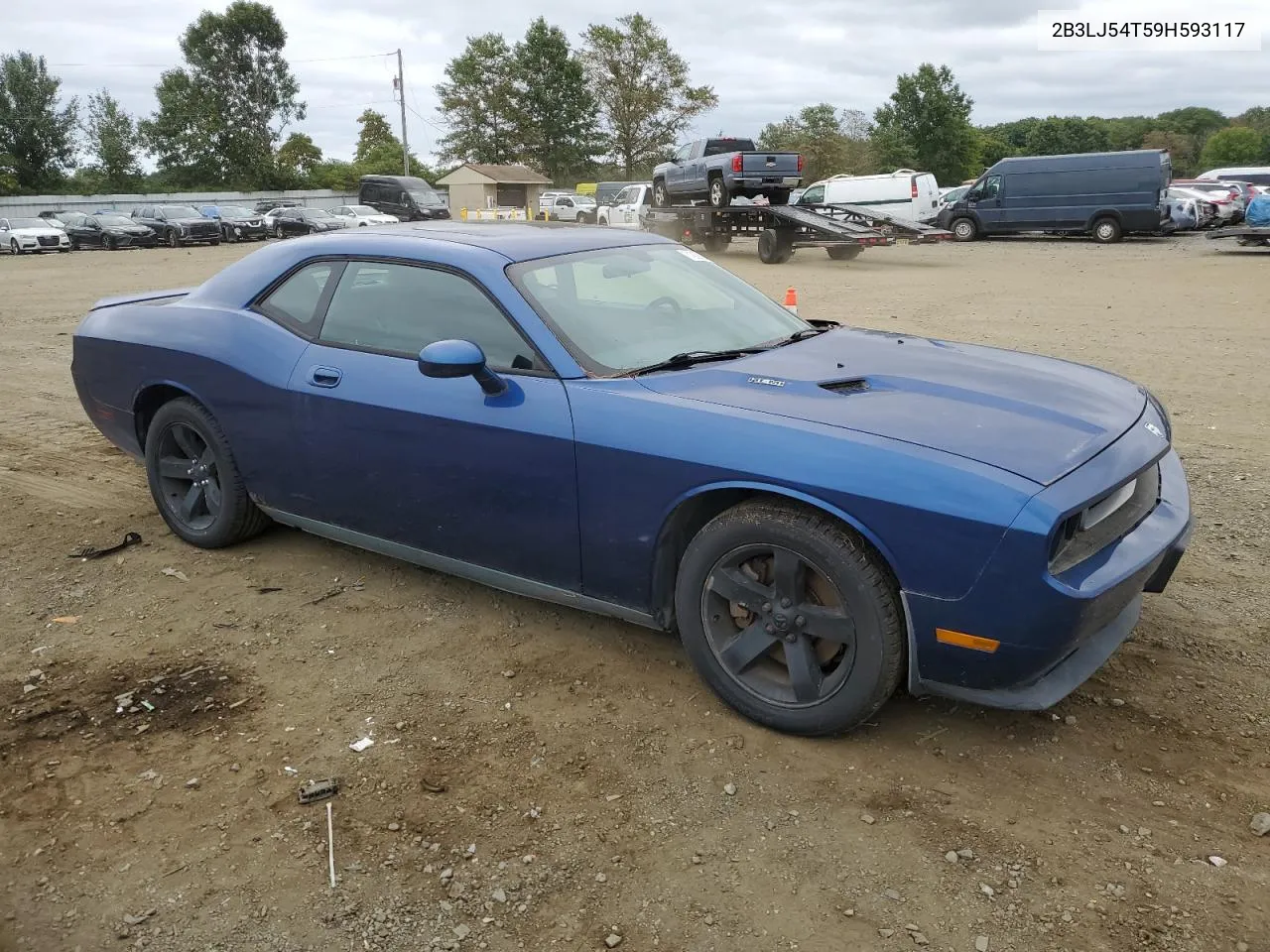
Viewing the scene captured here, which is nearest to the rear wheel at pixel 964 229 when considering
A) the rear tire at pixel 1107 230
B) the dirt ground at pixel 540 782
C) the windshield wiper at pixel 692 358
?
the rear tire at pixel 1107 230

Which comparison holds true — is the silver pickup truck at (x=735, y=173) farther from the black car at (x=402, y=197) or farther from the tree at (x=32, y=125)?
the tree at (x=32, y=125)

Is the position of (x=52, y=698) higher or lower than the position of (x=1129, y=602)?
lower

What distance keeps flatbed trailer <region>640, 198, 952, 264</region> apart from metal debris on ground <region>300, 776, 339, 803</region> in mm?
18221

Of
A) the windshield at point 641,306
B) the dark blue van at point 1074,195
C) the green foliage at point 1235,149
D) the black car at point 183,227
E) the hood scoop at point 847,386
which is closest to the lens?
the hood scoop at point 847,386

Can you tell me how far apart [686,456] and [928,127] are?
229ft

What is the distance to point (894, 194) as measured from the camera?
2794 cm

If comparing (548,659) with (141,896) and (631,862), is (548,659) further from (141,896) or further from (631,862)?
(141,896)

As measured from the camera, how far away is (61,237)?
31.7m

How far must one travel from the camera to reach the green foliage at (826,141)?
67125 millimetres

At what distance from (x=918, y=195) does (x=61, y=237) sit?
26663mm

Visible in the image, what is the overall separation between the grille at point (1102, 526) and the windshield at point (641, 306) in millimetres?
1427

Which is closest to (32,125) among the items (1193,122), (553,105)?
(553,105)

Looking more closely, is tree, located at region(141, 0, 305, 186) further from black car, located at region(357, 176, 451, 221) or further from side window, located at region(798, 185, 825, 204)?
side window, located at region(798, 185, 825, 204)

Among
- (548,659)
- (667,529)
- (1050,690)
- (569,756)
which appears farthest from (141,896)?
(1050,690)
